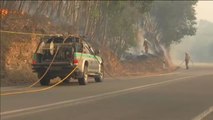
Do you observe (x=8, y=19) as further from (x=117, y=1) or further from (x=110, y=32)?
(x=110, y=32)

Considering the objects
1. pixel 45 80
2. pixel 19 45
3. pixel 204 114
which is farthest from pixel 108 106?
pixel 19 45

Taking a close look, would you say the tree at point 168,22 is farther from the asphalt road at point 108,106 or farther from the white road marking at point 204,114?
the white road marking at point 204,114

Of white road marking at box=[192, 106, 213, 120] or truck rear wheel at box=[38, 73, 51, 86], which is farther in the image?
truck rear wheel at box=[38, 73, 51, 86]

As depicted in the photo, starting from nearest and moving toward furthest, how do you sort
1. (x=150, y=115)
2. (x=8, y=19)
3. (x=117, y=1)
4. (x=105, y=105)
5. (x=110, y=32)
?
(x=150, y=115)
(x=105, y=105)
(x=8, y=19)
(x=117, y=1)
(x=110, y=32)

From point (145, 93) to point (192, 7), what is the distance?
56381mm

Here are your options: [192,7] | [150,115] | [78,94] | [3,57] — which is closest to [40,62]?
[3,57]

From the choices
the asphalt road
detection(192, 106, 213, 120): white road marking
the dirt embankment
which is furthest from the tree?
detection(192, 106, 213, 120): white road marking

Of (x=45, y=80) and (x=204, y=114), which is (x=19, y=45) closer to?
(x=45, y=80)

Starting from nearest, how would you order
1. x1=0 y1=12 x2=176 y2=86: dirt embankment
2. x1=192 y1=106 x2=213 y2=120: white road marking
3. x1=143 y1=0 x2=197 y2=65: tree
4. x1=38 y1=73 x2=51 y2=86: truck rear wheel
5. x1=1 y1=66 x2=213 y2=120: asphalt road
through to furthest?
1. x1=192 y1=106 x2=213 y2=120: white road marking
2. x1=1 y1=66 x2=213 y2=120: asphalt road
3. x1=38 y1=73 x2=51 y2=86: truck rear wheel
4. x1=0 y1=12 x2=176 y2=86: dirt embankment
5. x1=143 y1=0 x2=197 y2=65: tree

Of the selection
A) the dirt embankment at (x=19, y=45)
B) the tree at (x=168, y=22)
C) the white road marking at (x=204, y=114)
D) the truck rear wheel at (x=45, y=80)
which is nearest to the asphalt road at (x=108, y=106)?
the white road marking at (x=204, y=114)

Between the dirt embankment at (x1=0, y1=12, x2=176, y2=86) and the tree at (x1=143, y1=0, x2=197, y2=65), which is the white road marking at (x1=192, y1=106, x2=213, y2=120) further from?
the tree at (x1=143, y1=0, x2=197, y2=65)

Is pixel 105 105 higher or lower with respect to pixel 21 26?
lower

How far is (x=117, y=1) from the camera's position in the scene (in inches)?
1629

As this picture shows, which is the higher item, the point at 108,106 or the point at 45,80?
the point at 45,80
